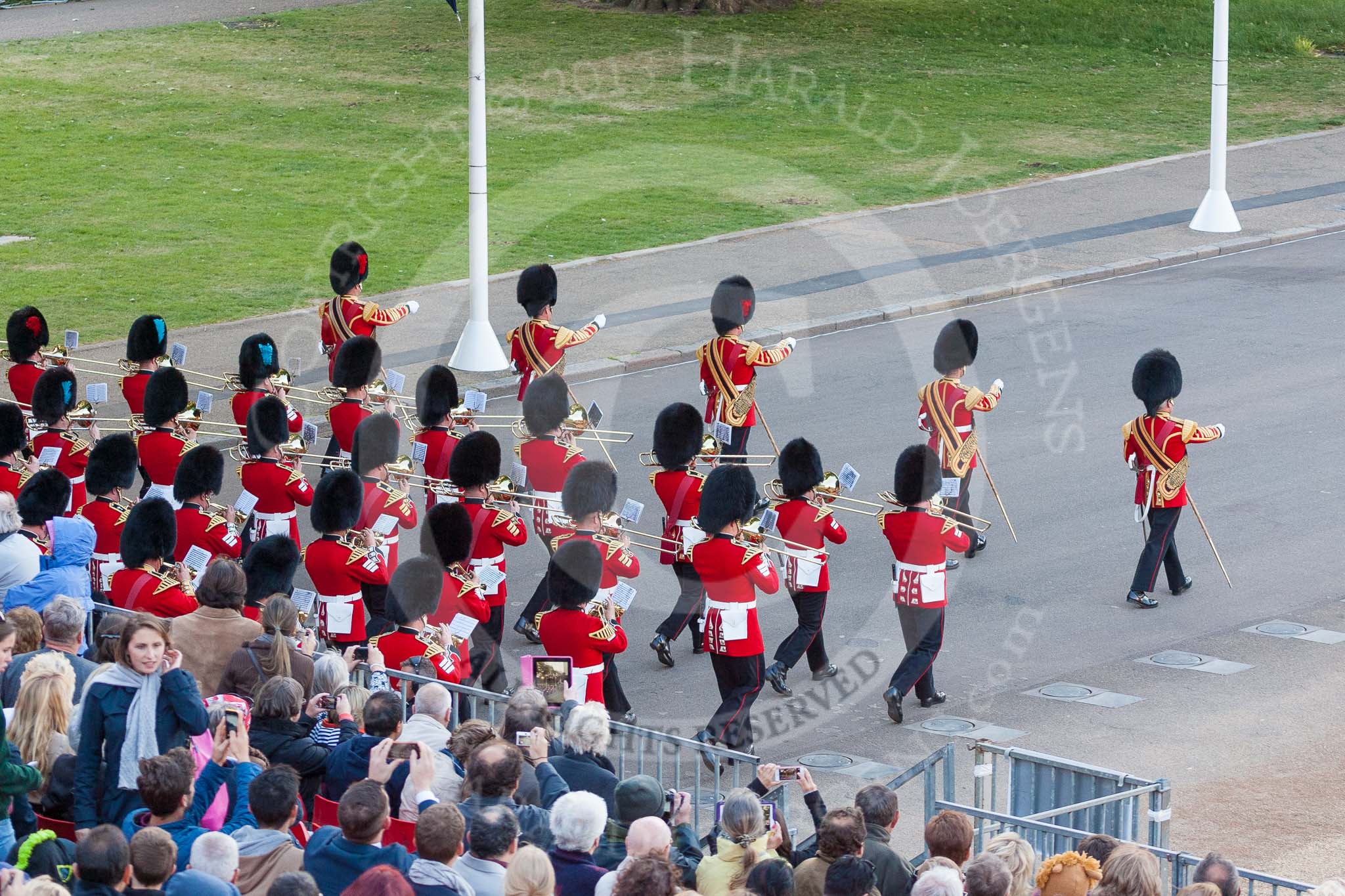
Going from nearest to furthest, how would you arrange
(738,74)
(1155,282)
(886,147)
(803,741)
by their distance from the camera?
(803,741), (1155,282), (886,147), (738,74)

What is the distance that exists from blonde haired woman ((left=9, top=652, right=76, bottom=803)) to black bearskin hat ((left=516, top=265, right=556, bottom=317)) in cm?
671

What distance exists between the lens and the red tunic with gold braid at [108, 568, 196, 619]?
8953mm

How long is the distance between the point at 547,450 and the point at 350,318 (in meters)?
2.82

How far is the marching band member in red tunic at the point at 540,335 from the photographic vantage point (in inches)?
509

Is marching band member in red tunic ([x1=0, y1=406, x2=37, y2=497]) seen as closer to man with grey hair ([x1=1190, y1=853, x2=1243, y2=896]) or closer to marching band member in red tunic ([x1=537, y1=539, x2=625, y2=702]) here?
marching band member in red tunic ([x1=537, y1=539, x2=625, y2=702])

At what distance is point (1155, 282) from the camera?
723 inches

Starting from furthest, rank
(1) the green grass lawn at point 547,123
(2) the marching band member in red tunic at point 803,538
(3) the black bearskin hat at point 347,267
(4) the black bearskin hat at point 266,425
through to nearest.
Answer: (1) the green grass lawn at point 547,123 → (3) the black bearskin hat at point 347,267 → (4) the black bearskin hat at point 266,425 → (2) the marching band member in red tunic at point 803,538

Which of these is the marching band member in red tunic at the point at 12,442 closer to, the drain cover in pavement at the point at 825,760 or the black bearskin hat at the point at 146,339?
the black bearskin hat at the point at 146,339

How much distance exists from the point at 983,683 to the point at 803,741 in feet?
3.98

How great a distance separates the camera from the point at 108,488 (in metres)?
10.1

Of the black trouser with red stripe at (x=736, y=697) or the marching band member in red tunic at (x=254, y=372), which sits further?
the marching band member in red tunic at (x=254, y=372)

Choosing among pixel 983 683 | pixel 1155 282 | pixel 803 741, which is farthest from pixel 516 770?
pixel 1155 282

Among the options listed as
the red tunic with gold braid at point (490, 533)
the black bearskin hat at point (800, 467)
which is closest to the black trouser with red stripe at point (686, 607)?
the black bearskin hat at point (800, 467)

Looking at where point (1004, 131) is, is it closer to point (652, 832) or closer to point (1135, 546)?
point (1135, 546)
